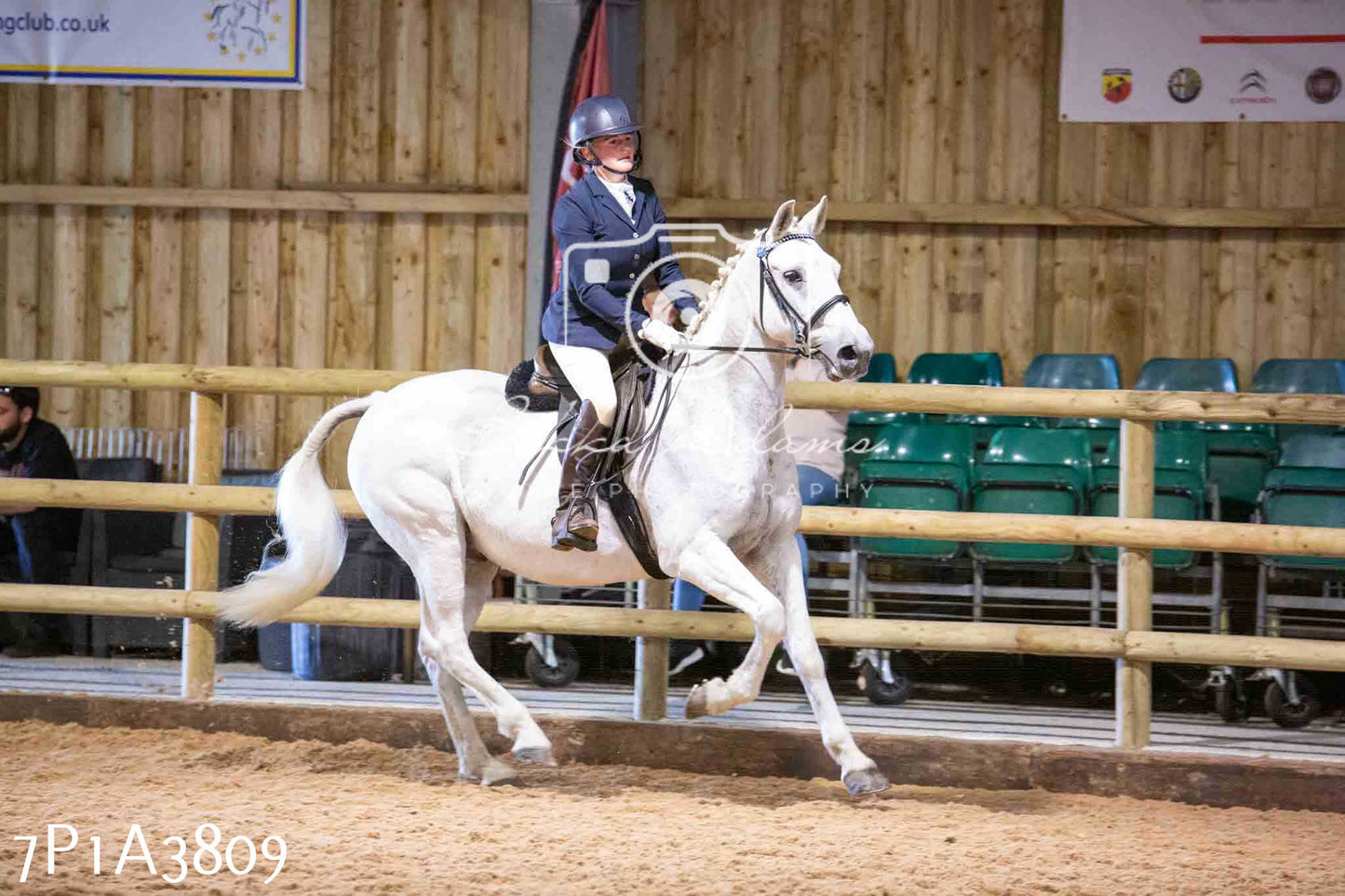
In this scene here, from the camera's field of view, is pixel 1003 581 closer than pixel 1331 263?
Yes

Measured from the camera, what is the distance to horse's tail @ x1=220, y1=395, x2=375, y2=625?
5.23 m

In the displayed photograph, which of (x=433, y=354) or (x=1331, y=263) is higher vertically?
(x=1331, y=263)

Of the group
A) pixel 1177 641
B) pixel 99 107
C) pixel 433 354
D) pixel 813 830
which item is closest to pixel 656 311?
pixel 813 830

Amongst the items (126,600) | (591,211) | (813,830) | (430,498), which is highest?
(591,211)

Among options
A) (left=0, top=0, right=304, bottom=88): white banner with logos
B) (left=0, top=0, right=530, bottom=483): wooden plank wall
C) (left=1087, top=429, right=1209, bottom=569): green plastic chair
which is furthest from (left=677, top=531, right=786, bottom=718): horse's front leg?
(left=0, top=0, right=304, bottom=88): white banner with logos

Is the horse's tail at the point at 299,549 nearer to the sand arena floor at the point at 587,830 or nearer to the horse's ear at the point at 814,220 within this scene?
the sand arena floor at the point at 587,830

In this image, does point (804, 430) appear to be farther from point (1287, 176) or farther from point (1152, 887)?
point (1287, 176)

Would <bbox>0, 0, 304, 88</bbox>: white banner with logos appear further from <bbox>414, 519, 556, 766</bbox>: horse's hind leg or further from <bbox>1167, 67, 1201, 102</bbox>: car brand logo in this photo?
<bbox>1167, 67, 1201, 102</bbox>: car brand logo

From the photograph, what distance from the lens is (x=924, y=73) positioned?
9648 mm

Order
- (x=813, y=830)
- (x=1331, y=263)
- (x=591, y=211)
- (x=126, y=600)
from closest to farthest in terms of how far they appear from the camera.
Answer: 1. (x=813, y=830)
2. (x=591, y=211)
3. (x=126, y=600)
4. (x=1331, y=263)

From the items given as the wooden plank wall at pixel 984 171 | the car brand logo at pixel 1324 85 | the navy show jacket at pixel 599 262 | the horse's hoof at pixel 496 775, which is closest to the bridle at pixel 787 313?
the navy show jacket at pixel 599 262

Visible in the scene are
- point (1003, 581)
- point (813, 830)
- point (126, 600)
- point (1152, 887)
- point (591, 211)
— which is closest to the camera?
point (1152, 887)

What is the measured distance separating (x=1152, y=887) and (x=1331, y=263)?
21.7 feet

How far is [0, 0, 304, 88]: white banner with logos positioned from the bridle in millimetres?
5808
